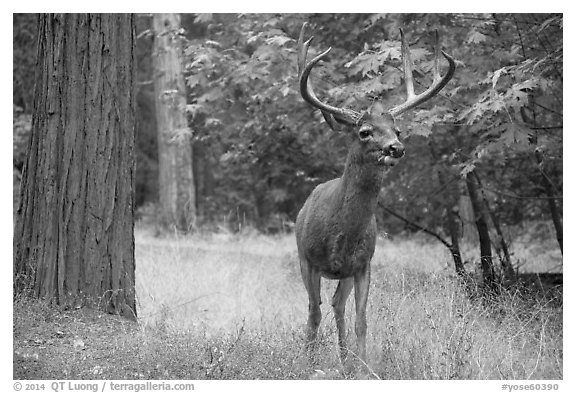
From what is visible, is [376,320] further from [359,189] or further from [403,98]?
[403,98]

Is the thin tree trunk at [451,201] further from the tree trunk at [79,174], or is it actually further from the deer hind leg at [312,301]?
the tree trunk at [79,174]

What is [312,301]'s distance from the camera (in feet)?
20.9

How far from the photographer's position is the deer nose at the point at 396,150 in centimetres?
527

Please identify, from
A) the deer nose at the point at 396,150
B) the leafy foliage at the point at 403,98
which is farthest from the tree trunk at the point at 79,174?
the deer nose at the point at 396,150

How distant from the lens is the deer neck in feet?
18.9

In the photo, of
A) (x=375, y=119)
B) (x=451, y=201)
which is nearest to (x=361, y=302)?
(x=375, y=119)

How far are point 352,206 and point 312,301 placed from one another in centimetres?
97

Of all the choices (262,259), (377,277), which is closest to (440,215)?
(262,259)

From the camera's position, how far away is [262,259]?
39.3ft

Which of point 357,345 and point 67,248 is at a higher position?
point 67,248

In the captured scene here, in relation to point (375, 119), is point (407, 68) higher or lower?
higher

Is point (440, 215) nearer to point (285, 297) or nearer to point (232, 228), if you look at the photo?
point (285, 297)

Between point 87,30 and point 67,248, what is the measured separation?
6.57 ft

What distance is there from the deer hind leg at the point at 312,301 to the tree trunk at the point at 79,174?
1.80 metres
